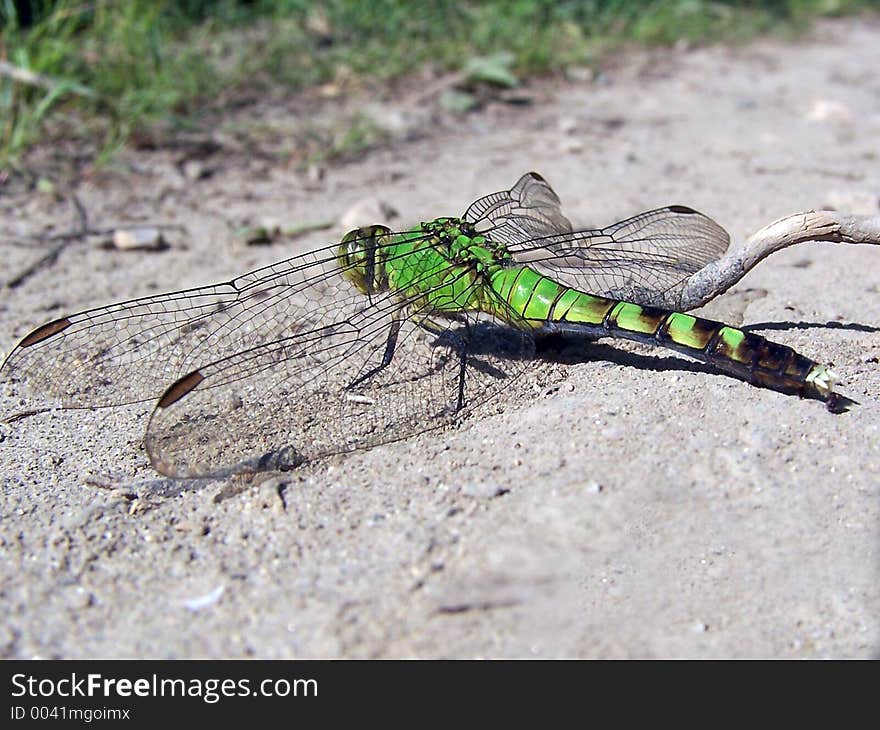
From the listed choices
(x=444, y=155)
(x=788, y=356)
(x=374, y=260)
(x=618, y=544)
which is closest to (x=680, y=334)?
(x=788, y=356)

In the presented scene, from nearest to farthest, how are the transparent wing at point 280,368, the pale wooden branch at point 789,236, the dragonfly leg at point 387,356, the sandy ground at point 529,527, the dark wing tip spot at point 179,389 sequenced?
the sandy ground at point 529,527 < the dark wing tip spot at point 179,389 < the transparent wing at point 280,368 < the pale wooden branch at point 789,236 < the dragonfly leg at point 387,356

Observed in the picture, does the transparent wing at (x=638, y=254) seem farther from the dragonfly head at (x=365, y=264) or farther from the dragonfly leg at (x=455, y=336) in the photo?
the dragonfly head at (x=365, y=264)

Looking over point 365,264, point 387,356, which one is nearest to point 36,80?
point 365,264

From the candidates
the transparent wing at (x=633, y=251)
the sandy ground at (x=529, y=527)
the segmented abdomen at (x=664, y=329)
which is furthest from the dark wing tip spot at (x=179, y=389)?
the transparent wing at (x=633, y=251)

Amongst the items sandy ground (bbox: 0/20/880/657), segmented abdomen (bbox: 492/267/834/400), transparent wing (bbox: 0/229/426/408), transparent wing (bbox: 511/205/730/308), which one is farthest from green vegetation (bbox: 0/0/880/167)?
segmented abdomen (bbox: 492/267/834/400)

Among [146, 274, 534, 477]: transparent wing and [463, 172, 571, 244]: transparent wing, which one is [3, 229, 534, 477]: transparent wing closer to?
[146, 274, 534, 477]: transparent wing

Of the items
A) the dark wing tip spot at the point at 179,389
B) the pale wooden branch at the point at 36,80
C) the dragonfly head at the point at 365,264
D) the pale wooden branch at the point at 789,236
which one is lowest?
the dark wing tip spot at the point at 179,389
